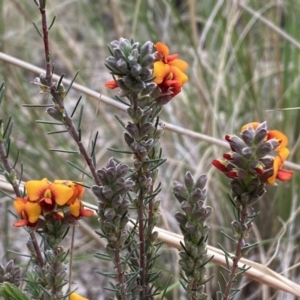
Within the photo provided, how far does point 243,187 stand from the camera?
0.56 m

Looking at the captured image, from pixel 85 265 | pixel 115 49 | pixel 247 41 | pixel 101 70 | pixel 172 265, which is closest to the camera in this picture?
pixel 115 49

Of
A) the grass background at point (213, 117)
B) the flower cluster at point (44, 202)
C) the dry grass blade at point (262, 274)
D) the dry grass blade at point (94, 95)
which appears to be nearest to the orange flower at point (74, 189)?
the flower cluster at point (44, 202)

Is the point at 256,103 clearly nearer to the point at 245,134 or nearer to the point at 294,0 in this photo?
the point at 294,0

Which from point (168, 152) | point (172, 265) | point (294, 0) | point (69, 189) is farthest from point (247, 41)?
point (69, 189)

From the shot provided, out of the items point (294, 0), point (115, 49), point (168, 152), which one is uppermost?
point (294, 0)

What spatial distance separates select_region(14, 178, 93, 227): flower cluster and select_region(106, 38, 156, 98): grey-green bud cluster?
109 millimetres

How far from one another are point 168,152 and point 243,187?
1.25 meters

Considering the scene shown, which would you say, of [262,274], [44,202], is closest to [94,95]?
[262,274]

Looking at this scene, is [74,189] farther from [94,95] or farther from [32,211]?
[94,95]

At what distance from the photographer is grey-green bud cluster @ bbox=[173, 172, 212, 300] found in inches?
22.5

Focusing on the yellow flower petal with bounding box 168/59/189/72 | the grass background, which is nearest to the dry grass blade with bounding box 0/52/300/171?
the grass background

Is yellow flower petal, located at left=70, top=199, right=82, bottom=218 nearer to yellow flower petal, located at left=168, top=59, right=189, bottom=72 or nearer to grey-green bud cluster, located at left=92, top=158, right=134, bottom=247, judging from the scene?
grey-green bud cluster, located at left=92, top=158, right=134, bottom=247

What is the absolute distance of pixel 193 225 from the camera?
1.90ft

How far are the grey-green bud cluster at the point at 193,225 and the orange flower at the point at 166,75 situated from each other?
0.09 meters
